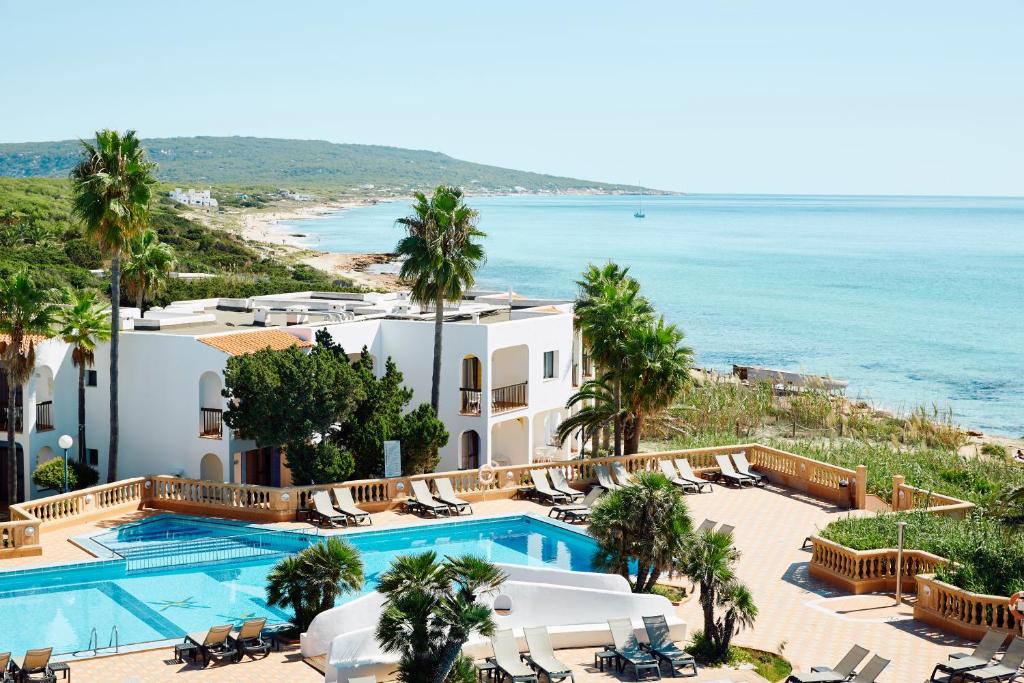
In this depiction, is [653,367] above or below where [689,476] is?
above

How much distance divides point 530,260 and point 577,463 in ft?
406

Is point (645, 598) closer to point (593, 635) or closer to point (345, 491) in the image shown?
point (593, 635)

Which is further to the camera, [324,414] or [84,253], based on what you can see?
[84,253]

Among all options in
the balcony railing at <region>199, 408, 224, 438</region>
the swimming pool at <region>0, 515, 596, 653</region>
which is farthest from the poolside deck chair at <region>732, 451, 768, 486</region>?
the balcony railing at <region>199, 408, 224, 438</region>

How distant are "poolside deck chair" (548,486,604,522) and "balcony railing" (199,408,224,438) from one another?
890 cm

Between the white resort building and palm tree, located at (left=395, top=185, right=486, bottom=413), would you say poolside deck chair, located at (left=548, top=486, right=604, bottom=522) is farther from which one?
the white resort building

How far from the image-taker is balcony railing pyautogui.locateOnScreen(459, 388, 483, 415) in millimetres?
33312

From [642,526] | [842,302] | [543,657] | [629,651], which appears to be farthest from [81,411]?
[842,302]

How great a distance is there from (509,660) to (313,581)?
3785 mm

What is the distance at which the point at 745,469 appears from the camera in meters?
31.4

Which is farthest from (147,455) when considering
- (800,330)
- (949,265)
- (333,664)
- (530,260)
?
(949,265)

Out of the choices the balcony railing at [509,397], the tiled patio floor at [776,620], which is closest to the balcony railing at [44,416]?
the tiled patio floor at [776,620]

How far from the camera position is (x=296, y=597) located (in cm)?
1905

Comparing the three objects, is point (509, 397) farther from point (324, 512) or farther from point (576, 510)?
point (324, 512)
